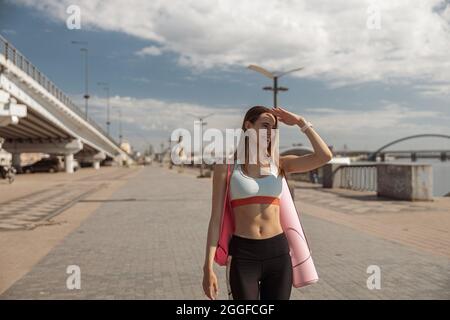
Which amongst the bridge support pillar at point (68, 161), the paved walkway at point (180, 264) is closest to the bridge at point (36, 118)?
the bridge support pillar at point (68, 161)

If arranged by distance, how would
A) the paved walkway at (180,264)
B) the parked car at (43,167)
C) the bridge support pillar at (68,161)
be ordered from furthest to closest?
the parked car at (43,167) → the bridge support pillar at (68,161) → the paved walkway at (180,264)

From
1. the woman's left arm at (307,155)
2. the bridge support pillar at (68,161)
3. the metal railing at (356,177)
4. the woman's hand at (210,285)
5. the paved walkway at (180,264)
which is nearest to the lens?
the woman's hand at (210,285)

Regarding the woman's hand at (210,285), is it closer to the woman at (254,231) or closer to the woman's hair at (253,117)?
the woman at (254,231)

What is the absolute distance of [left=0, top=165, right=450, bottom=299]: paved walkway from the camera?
4.82m

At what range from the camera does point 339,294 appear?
186 inches

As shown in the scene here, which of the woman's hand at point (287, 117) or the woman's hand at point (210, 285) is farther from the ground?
the woman's hand at point (287, 117)

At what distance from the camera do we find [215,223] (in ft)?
8.23

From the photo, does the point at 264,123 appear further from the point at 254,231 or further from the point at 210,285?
the point at 210,285

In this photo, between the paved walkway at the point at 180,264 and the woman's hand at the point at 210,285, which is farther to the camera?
the paved walkway at the point at 180,264

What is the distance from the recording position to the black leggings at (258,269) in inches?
96.8

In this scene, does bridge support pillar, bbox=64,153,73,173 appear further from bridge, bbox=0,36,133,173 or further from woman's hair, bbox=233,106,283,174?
woman's hair, bbox=233,106,283,174

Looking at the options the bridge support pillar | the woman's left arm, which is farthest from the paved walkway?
the bridge support pillar

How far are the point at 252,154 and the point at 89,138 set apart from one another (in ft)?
185

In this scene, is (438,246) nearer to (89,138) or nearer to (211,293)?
(211,293)
